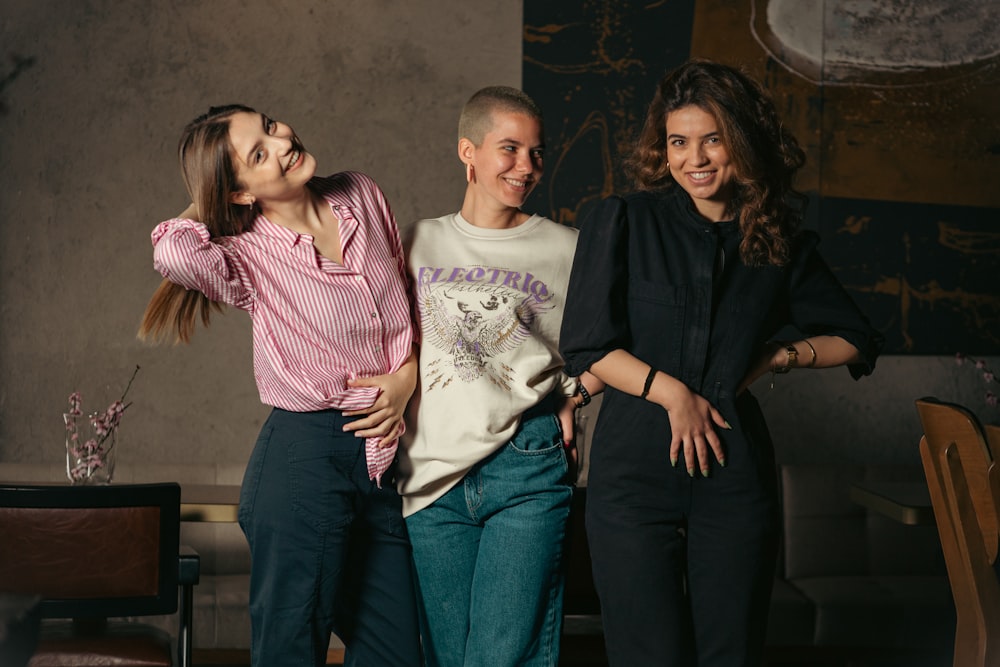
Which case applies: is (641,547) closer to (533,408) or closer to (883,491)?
(533,408)

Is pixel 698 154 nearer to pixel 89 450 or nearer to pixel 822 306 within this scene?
pixel 822 306

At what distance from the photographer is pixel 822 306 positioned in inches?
71.9

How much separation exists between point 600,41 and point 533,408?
104 inches

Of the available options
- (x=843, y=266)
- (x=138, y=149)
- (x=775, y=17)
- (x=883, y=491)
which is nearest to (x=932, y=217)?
(x=843, y=266)

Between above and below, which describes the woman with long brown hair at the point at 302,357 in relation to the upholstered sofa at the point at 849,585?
above

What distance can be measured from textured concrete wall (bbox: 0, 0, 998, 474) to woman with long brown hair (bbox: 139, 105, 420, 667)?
7.74 feet

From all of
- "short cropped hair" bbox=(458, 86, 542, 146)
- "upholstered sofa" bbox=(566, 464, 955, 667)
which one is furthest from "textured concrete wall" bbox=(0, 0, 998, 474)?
"short cropped hair" bbox=(458, 86, 542, 146)

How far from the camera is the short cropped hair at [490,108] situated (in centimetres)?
197

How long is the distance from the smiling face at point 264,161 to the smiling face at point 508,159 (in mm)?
343

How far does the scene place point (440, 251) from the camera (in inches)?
78.5

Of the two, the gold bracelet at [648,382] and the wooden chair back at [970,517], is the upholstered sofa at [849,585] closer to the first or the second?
the wooden chair back at [970,517]

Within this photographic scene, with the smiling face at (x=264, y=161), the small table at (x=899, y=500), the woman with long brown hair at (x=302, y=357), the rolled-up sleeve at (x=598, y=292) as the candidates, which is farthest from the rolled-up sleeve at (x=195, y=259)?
the small table at (x=899, y=500)

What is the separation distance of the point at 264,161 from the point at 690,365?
82 centimetres

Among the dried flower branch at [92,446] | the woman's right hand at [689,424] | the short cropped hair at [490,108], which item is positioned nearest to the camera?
the woman's right hand at [689,424]
